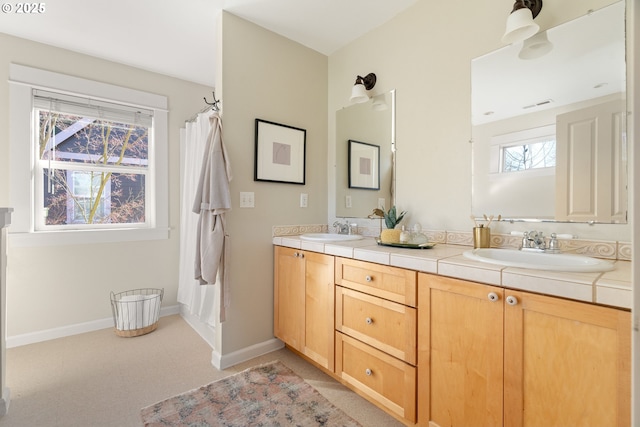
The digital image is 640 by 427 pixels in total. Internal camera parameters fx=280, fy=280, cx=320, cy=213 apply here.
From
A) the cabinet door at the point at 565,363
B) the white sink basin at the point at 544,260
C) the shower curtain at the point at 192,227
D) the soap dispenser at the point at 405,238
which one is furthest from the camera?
the shower curtain at the point at 192,227

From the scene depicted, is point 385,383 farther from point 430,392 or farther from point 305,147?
point 305,147

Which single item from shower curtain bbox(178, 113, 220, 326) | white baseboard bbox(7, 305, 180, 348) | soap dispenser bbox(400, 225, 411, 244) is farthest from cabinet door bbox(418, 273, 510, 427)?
white baseboard bbox(7, 305, 180, 348)

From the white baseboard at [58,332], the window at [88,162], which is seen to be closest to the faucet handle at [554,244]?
the window at [88,162]

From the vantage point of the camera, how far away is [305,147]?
7.97 ft

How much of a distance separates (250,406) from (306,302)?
2.18ft

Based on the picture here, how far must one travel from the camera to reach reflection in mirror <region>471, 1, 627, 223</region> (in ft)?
4.03

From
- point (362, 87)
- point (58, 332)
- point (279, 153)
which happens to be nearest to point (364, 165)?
point (362, 87)

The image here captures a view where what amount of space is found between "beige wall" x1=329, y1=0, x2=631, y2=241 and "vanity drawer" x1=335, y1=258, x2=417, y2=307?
609mm

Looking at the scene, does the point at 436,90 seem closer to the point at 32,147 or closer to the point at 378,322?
the point at 378,322

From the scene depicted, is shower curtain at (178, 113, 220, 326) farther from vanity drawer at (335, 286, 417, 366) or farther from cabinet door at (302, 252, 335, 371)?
vanity drawer at (335, 286, 417, 366)

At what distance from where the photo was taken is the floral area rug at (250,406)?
1450 millimetres

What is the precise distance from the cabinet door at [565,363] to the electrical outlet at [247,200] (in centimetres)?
167

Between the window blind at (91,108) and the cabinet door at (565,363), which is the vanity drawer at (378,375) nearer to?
the cabinet door at (565,363)

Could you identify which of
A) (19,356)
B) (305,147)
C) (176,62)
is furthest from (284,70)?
(19,356)
